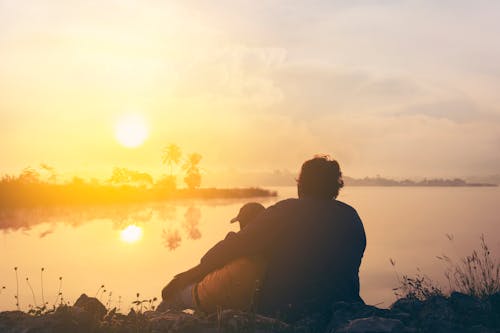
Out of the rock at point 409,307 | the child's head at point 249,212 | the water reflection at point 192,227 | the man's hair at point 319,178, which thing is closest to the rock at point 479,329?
the rock at point 409,307

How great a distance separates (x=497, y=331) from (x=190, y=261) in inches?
484

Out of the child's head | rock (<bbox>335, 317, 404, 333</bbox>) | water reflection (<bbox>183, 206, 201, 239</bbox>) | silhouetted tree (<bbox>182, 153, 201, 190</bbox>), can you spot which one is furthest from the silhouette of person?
silhouetted tree (<bbox>182, 153, 201, 190</bbox>)

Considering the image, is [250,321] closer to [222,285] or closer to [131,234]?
[222,285]

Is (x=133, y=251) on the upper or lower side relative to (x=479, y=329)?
lower

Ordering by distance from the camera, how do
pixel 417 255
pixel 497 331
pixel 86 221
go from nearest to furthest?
1. pixel 497 331
2. pixel 417 255
3. pixel 86 221

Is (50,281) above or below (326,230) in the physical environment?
below

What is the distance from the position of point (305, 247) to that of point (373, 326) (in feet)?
4.68

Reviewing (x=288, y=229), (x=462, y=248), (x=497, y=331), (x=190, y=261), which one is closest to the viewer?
(x=497, y=331)

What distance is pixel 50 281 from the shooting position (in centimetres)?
1328

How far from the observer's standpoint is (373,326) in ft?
15.6

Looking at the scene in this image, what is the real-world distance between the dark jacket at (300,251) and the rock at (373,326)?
118 centimetres

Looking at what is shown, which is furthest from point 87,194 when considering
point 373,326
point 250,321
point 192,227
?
point 373,326

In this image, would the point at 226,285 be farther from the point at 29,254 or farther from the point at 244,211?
the point at 29,254

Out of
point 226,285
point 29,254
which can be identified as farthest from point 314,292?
point 29,254
